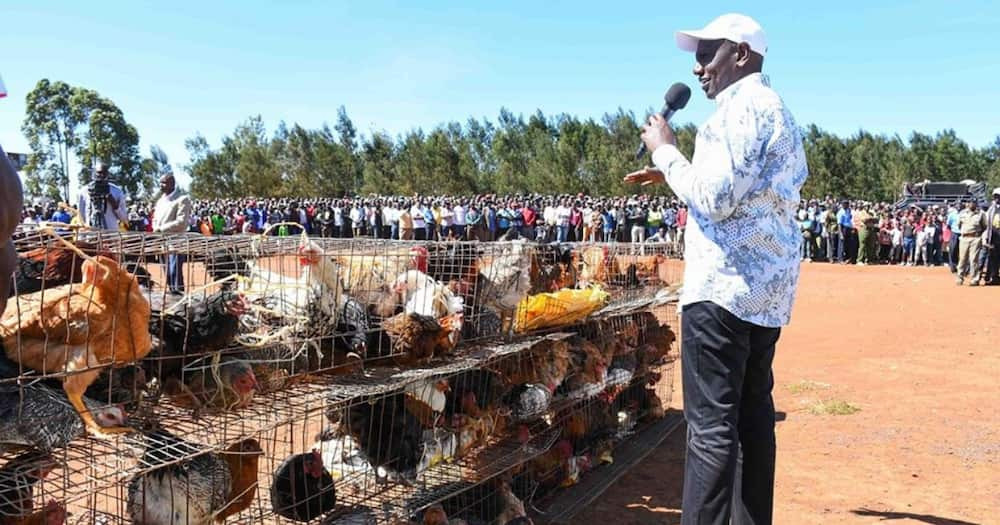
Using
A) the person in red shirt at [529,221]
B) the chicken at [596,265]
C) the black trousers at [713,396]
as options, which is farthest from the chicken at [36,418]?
the person in red shirt at [529,221]

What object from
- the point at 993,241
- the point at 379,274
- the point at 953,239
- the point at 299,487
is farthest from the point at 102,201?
the point at 953,239

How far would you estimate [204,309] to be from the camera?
286 cm

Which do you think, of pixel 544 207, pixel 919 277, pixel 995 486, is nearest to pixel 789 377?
pixel 995 486

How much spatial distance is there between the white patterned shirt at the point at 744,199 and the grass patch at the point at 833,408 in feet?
14.7

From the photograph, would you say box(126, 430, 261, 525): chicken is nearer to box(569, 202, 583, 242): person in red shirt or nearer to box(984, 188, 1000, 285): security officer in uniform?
box(984, 188, 1000, 285): security officer in uniform

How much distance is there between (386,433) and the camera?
12.5 ft

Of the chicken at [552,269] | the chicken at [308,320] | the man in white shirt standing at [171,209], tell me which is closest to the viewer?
the chicken at [308,320]

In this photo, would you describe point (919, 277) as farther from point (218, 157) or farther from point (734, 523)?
point (218, 157)

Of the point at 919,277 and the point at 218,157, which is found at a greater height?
the point at 218,157

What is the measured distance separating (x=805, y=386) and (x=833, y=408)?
99cm

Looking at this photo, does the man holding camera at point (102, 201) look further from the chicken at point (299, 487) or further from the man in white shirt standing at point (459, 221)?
the man in white shirt standing at point (459, 221)

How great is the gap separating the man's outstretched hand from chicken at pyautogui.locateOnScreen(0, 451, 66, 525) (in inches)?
99.4

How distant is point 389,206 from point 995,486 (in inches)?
1163

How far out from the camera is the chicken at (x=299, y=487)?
3395 mm
